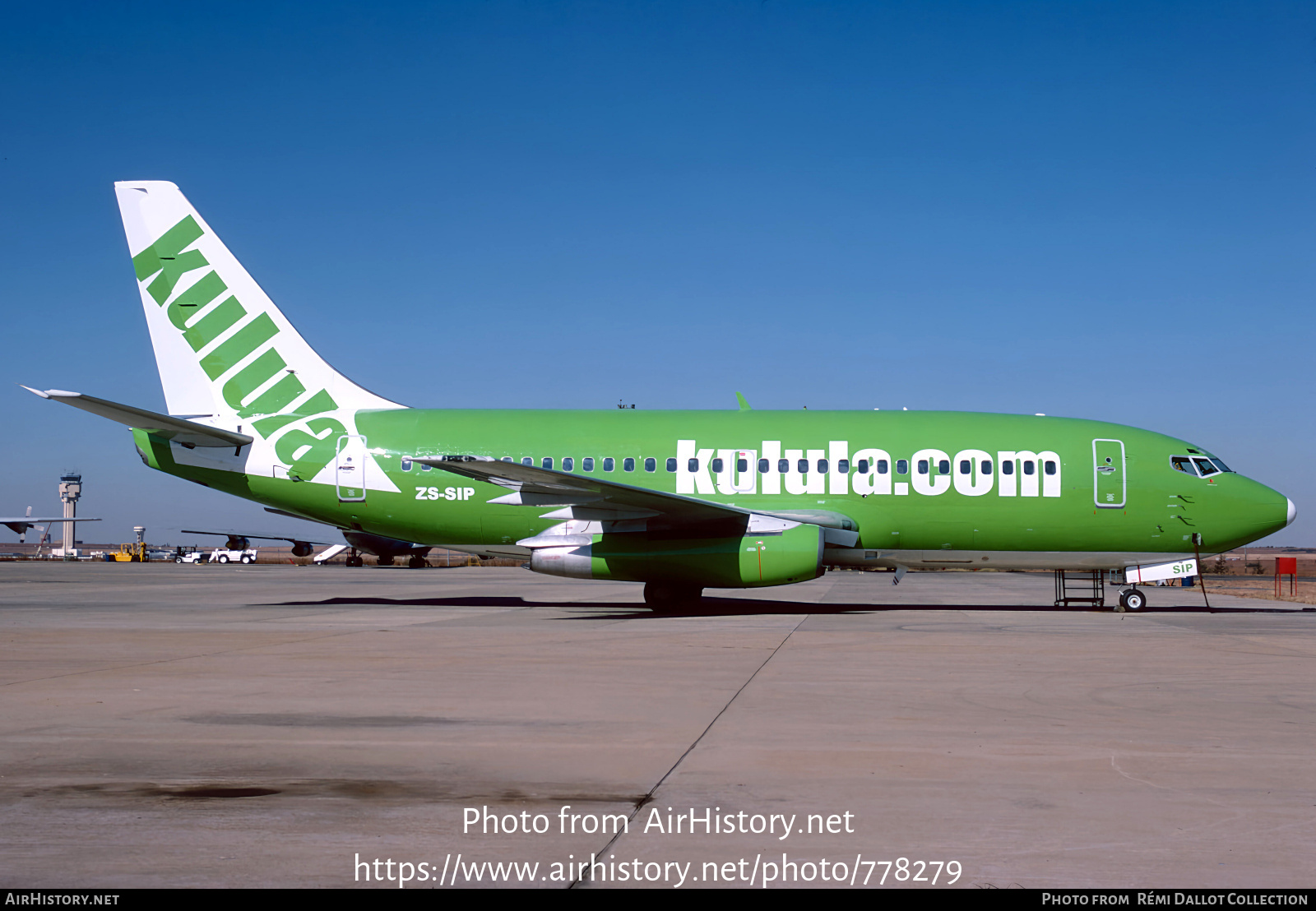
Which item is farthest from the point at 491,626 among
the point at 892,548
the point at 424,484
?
the point at 892,548

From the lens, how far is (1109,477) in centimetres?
2041

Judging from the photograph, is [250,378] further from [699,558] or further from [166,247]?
[699,558]

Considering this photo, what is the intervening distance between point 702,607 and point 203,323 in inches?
484

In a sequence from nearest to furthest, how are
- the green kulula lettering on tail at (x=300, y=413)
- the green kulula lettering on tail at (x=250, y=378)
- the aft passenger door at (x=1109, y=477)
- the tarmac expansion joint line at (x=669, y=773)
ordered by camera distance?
the tarmac expansion joint line at (x=669, y=773) < the aft passenger door at (x=1109, y=477) < the green kulula lettering on tail at (x=300, y=413) < the green kulula lettering on tail at (x=250, y=378)

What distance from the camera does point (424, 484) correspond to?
21125mm

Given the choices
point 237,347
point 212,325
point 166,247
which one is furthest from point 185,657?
point 166,247

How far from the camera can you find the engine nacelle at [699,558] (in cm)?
1861

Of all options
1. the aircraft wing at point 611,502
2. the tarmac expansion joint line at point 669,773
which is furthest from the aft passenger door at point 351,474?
the tarmac expansion joint line at point 669,773

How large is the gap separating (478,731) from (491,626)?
9344 millimetres

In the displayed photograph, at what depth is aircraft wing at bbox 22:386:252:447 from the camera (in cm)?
1727

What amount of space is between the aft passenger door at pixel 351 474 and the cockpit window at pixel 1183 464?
54.4 ft

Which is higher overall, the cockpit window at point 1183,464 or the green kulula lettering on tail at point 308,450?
the green kulula lettering on tail at point 308,450

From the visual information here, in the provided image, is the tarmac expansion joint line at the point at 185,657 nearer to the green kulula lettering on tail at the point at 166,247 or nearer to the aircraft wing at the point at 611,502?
the aircraft wing at the point at 611,502
